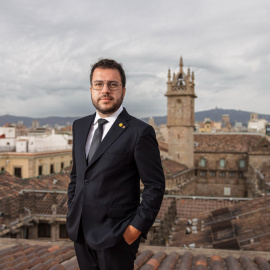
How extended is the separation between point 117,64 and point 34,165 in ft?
121

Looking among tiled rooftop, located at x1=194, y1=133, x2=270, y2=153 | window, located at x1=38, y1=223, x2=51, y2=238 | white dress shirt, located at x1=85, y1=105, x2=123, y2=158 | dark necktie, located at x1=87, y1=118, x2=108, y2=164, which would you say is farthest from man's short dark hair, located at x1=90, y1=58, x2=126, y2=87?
tiled rooftop, located at x1=194, y1=133, x2=270, y2=153

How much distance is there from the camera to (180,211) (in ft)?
83.5

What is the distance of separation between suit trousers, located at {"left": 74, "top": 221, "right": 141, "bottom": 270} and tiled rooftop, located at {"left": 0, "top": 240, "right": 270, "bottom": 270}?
102 inches

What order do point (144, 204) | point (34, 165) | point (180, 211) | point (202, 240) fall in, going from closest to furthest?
point (144, 204), point (202, 240), point (180, 211), point (34, 165)

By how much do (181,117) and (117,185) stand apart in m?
51.3

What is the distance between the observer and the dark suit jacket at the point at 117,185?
3.88 metres

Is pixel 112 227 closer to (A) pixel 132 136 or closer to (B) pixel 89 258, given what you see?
(B) pixel 89 258

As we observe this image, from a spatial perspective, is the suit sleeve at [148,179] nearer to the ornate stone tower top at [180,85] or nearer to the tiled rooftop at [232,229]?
the tiled rooftop at [232,229]

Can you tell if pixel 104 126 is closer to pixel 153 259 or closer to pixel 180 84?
pixel 153 259

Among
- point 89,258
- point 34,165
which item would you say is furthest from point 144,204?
point 34,165

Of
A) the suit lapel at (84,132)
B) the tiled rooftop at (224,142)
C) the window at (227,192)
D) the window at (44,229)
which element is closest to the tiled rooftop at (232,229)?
the window at (44,229)

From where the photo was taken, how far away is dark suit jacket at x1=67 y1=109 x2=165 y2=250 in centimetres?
388

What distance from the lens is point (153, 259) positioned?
24.7ft

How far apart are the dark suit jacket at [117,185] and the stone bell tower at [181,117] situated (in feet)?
167
